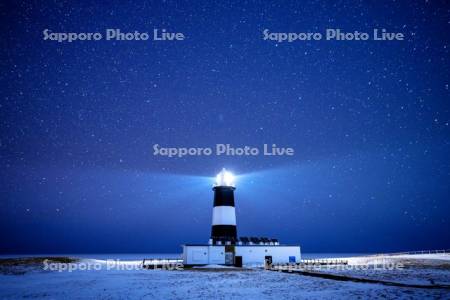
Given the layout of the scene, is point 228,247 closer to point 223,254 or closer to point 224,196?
point 223,254

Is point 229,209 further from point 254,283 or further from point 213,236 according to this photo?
point 254,283

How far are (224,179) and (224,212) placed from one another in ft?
11.0

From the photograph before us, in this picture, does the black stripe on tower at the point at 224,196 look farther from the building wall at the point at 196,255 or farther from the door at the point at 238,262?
the door at the point at 238,262

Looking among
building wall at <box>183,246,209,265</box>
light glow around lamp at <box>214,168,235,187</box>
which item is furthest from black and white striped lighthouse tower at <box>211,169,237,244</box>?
building wall at <box>183,246,209,265</box>

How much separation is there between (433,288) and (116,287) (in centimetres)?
1366

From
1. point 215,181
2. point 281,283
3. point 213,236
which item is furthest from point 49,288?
point 215,181

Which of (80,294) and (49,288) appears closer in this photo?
(80,294)

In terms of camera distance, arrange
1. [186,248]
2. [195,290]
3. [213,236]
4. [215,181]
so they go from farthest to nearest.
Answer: [215,181], [213,236], [186,248], [195,290]

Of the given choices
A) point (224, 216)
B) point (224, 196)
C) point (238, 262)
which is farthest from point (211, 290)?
point (224, 196)

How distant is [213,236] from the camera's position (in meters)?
34.0

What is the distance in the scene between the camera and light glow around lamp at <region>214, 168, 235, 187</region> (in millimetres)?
35719

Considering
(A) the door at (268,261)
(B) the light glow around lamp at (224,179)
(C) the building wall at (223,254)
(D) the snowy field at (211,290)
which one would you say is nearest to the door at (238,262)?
(C) the building wall at (223,254)

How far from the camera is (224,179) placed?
35750mm

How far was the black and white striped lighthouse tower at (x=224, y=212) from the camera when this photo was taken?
33562 mm
